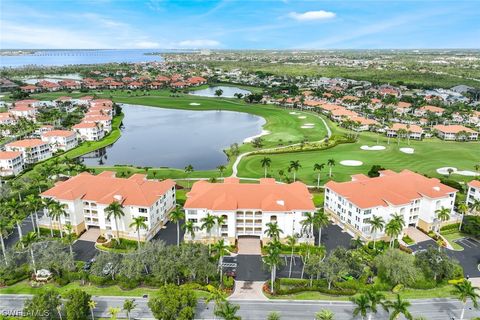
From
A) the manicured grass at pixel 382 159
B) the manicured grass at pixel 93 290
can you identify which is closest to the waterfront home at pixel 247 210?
the manicured grass at pixel 93 290

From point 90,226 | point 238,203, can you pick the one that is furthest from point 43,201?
point 238,203

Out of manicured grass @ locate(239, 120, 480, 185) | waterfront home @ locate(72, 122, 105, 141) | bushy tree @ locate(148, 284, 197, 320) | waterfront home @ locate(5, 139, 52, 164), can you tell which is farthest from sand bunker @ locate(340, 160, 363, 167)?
waterfront home @ locate(72, 122, 105, 141)

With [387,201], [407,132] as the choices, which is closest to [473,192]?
[387,201]

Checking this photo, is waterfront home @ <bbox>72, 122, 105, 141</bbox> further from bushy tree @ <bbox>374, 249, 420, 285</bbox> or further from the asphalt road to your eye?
bushy tree @ <bbox>374, 249, 420, 285</bbox>

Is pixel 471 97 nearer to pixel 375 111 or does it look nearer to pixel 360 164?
pixel 375 111

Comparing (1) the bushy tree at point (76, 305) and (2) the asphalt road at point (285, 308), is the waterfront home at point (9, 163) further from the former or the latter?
(1) the bushy tree at point (76, 305)

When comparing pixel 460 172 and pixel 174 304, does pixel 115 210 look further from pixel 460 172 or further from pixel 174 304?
pixel 460 172
